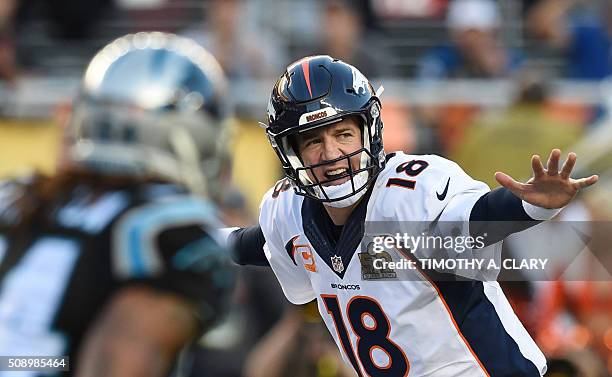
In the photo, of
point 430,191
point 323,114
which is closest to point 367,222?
point 430,191

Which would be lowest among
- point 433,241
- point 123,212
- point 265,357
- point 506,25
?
point 265,357

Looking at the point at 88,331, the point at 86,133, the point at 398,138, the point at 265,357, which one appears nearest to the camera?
the point at 88,331

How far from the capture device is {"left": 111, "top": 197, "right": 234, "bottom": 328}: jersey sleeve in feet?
10.4

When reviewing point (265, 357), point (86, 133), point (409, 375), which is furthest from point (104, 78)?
point (265, 357)

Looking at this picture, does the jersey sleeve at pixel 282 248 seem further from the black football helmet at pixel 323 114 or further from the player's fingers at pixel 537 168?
the player's fingers at pixel 537 168

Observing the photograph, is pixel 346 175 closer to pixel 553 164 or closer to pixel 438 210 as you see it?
pixel 438 210

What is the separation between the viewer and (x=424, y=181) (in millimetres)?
3939

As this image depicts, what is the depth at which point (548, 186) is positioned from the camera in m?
3.57

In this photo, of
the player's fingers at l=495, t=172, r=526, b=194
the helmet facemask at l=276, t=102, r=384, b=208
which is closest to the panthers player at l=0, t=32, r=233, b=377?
the helmet facemask at l=276, t=102, r=384, b=208

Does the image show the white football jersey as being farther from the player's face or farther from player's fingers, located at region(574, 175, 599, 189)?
player's fingers, located at region(574, 175, 599, 189)

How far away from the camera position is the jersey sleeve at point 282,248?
4344 mm

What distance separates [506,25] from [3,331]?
703cm

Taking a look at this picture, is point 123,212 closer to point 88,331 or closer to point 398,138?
point 88,331

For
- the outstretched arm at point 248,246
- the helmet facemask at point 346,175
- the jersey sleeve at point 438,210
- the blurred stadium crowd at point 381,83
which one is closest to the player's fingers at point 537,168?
the jersey sleeve at point 438,210
